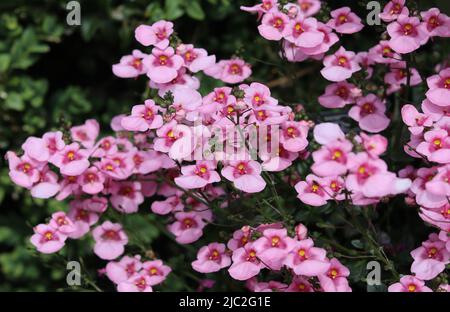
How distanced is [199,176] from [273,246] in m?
0.24

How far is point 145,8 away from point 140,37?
0.70m

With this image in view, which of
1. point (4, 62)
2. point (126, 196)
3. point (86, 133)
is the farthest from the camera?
point (4, 62)

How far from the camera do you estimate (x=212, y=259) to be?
1813 millimetres

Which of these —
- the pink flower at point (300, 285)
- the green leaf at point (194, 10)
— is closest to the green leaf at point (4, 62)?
the green leaf at point (194, 10)

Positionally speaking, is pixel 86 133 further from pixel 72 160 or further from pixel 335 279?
pixel 335 279

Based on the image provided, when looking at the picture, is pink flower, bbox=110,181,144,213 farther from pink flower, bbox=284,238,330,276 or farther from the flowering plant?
pink flower, bbox=284,238,330,276

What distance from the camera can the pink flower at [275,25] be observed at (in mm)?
1784

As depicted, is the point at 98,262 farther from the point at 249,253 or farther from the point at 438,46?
the point at 438,46

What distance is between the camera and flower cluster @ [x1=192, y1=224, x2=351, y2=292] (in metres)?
1.55

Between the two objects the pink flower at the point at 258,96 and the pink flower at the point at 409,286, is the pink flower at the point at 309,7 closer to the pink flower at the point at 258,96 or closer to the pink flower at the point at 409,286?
the pink flower at the point at 258,96

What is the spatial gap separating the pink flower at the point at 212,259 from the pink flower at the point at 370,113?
1.58 feet

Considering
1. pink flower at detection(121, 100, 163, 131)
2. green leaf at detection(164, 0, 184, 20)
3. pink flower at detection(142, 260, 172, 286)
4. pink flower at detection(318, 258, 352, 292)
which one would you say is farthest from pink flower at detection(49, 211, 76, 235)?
green leaf at detection(164, 0, 184, 20)

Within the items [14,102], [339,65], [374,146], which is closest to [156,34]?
[339,65]
